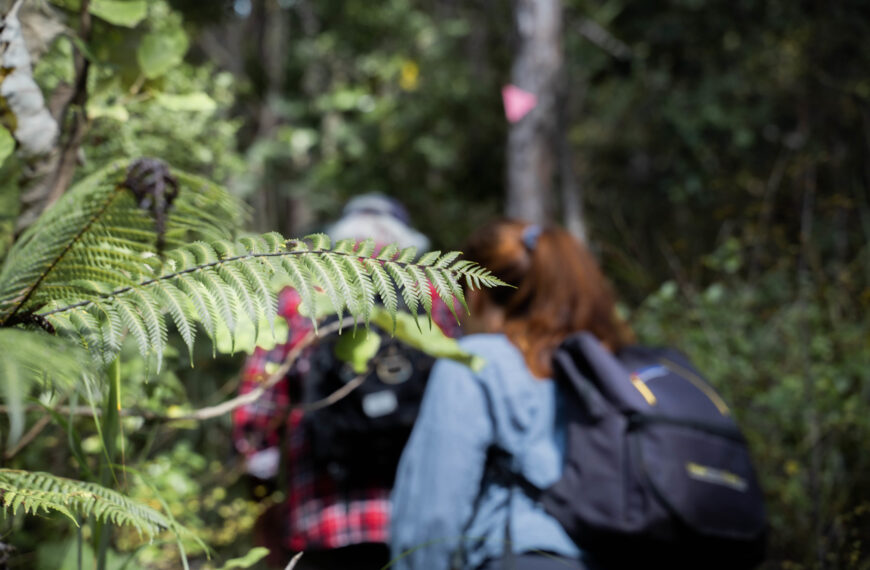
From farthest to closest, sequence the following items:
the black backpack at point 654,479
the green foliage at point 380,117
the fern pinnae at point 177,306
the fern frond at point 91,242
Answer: the green foliage at point 380,117 → the black backpack at point 654,479 → the fern frond at point 91,242 → the fern pinnae at point 177,306

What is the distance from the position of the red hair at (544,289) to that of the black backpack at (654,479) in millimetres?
272

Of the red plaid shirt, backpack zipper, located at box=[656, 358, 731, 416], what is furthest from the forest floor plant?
the red plaid shirt

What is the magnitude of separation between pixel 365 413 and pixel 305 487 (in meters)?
0.43

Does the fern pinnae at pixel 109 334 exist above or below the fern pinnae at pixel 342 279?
below

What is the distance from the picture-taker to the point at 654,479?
54.9 inches

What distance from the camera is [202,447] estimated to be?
3865 millimetres

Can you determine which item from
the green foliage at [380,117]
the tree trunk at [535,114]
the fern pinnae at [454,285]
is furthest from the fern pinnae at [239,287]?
the green foliage at [380,117]

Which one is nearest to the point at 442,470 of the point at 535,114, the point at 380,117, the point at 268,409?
the point at 268,409

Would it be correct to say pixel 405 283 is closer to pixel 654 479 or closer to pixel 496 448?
pixel 654 479

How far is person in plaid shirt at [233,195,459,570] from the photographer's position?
2.41m

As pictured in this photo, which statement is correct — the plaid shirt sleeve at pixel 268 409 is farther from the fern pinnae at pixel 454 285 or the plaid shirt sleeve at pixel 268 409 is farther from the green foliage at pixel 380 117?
the green foliage at pixel 380 117

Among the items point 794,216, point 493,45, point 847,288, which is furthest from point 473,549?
point 493,45

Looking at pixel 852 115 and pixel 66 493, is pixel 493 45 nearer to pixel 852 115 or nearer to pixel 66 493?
pixel 852 115

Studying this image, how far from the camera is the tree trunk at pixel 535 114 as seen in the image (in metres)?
4.90
